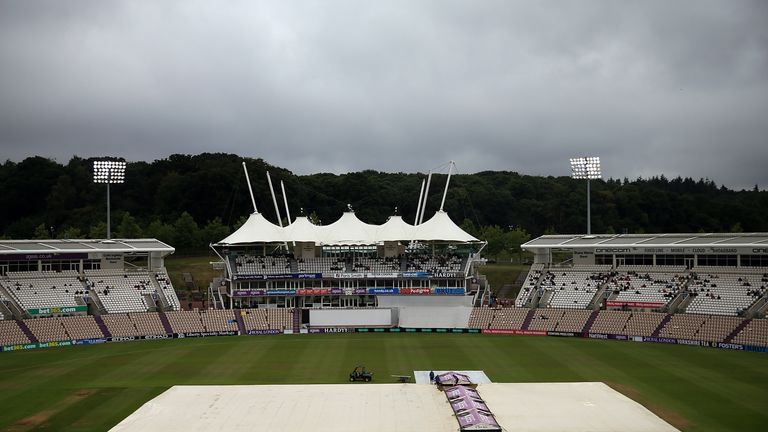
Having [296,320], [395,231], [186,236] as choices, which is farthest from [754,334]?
[186,236]

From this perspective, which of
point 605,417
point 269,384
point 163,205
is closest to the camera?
point 605,417

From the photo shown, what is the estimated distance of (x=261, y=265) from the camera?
62969mm

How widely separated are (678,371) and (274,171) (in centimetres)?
7862

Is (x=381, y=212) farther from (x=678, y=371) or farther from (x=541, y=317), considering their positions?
(x=678, y=371)

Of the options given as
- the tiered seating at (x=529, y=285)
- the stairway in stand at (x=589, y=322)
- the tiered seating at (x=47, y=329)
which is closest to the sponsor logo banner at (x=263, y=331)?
the tiered seating at (x=47, y=329)

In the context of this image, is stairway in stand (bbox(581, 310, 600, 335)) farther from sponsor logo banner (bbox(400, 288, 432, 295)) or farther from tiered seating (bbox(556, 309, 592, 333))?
sponsor logo banner (bbox(400, 288, 432, 295))

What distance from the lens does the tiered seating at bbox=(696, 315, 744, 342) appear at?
149ft

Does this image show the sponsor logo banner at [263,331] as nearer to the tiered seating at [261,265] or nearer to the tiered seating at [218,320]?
the tiered seating at [218,320]

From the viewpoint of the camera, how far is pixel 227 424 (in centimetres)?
2625

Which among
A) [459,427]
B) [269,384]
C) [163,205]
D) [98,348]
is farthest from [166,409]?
[163,205]

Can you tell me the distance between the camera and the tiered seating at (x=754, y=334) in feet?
142

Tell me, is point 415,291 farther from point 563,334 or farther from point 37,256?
point 37,256

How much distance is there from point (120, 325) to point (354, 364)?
21.8 metres

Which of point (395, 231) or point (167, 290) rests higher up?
point (395, 231)
